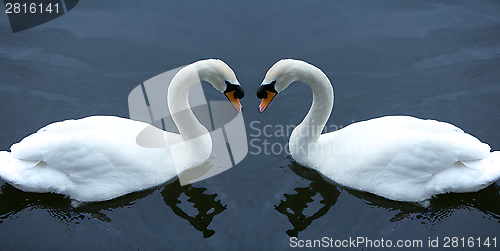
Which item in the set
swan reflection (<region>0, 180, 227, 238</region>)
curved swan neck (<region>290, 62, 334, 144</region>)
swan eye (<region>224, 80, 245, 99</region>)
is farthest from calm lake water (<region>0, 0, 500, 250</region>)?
swan eye (<region>224, 80, 245, 99</region>)

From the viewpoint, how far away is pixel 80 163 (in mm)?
6242

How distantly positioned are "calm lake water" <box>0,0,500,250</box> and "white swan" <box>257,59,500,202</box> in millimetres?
336

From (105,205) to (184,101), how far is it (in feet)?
6.55

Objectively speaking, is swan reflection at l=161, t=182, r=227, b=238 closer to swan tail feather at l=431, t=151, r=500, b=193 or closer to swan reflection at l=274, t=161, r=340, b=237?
swan reflection at l=274, t=161, r=340, b=237

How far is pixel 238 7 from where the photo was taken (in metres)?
10.8

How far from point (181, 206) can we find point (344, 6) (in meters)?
7.14

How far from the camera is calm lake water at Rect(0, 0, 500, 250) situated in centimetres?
627

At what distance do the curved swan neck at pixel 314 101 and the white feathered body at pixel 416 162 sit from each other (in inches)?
23.7

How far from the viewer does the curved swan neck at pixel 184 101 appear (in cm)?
642

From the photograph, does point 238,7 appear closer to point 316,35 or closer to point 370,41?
point 316,35

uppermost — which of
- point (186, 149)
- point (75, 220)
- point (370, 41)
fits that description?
point (370, 41)

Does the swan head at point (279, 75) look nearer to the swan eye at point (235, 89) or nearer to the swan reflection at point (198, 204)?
the swan eye at point (235, 89)

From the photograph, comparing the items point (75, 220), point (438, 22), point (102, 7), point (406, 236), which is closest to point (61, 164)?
point (75, 220)

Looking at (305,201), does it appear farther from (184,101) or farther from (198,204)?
(184,101)
